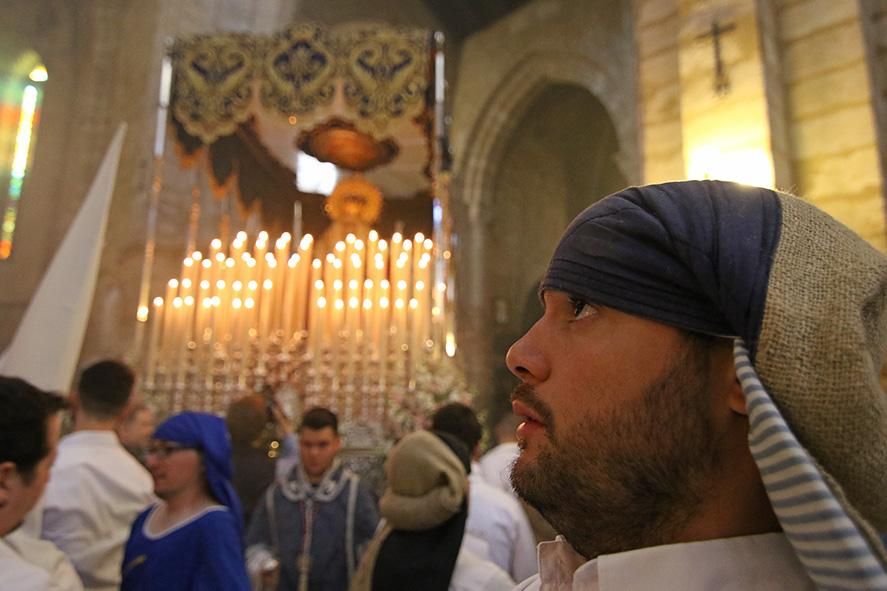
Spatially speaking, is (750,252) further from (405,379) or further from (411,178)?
(411,178)

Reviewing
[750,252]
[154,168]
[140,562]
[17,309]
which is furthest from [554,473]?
[17,309]

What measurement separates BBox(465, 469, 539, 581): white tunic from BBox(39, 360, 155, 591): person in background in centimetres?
131

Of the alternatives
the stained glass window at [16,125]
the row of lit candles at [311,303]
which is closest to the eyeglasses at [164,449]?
the row of lit candles at [311,303]

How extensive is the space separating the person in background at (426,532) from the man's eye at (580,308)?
1.35 m

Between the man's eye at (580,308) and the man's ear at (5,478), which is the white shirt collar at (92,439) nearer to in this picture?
the man's ear at (5,478)

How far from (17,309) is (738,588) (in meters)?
10.8

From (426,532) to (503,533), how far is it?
68 centimetres

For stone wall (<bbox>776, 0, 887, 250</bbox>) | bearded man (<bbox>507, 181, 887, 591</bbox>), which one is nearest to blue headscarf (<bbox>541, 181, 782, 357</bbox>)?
bearded man (<bbox>507, 181, 887, 591</bbox>)

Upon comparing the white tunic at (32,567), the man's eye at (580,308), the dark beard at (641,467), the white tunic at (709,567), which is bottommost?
the white tunic at (32,567)

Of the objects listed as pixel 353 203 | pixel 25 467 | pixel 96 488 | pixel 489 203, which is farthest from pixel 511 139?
pixel 25 467

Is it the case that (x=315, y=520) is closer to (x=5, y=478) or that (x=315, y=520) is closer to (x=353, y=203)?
(x=5, y=478)

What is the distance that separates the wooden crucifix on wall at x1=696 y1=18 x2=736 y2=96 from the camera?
458cm

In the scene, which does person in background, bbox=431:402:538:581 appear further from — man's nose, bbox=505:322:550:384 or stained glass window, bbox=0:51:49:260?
stained glass window, bbox=0:51:49:260

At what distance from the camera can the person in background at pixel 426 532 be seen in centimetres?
205
